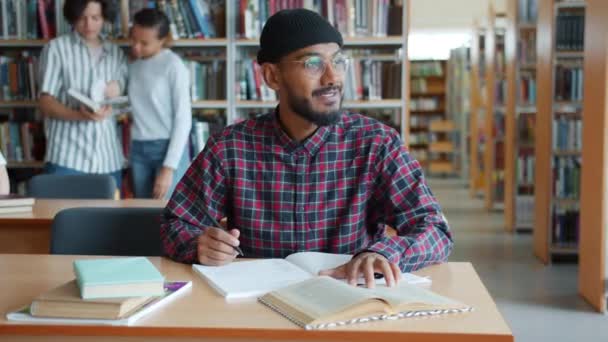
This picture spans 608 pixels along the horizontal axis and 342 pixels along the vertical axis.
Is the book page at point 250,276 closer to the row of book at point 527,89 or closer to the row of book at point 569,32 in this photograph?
the row of book at point 569,32

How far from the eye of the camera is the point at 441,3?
1347 cm

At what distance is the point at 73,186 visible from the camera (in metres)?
3.41

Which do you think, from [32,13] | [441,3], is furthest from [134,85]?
[441,3]

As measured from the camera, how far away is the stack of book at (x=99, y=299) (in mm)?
1324

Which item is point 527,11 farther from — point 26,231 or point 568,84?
point 26,231

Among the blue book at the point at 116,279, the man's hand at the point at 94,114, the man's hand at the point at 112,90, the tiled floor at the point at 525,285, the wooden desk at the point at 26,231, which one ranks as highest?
the man's hand at the point at 112,90

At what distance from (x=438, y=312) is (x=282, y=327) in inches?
12.0

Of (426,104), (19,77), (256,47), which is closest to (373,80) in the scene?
(256,47)

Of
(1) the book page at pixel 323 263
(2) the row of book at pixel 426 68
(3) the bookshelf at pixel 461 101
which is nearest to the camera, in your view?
(1) the book page at pixel 323 263

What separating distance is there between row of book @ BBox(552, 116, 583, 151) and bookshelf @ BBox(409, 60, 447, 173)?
7.22 metres

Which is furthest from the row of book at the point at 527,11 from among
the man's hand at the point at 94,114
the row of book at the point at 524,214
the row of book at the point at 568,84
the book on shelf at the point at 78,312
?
the book on shelf at the point at 78,312

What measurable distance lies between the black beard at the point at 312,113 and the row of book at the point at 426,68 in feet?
36.7

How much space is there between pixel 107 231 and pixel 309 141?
72cm

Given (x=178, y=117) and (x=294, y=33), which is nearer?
(x=294, y=33)
